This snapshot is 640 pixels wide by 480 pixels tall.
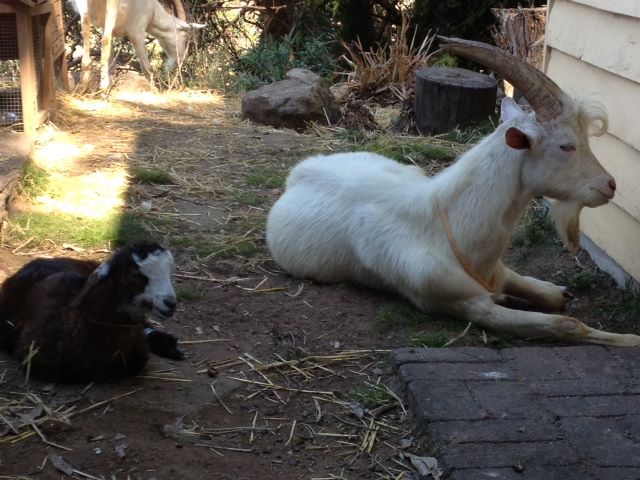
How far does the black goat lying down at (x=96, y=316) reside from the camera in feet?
11.2

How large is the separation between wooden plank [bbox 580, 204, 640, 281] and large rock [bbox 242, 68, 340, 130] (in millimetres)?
4230

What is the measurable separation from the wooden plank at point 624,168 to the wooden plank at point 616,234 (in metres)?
0.08

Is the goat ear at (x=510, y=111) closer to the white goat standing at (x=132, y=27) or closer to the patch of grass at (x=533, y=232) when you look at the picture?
the patch of grass at (x=533, y=232)

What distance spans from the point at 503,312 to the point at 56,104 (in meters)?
6.19

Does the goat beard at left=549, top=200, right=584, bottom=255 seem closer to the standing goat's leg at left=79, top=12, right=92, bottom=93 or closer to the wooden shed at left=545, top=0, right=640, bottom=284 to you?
the wooden shed at left=545, top=0, right=640, bottom=284

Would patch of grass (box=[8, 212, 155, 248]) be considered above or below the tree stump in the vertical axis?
below

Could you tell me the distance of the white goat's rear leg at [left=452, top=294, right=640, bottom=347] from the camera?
13.9ft

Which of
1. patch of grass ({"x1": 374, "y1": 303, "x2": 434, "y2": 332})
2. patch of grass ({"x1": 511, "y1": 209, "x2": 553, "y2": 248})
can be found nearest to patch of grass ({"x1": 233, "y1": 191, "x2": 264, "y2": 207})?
patch of grass ({"x1": 511, "y1": 209, "x2": 553, "y2": 248})

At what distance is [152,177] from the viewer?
6.95m

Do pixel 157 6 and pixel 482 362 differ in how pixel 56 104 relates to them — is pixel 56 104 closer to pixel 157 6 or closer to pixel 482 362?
pixel 157 6

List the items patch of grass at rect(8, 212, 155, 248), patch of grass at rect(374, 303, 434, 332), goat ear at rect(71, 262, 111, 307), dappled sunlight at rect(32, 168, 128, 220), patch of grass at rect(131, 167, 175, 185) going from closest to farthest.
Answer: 1. goat ear at rect(71, 262, 111, 307)
2. patch of grass at rect(374, 303, 434, 332)
3. patch of grass at rect(8, 212, 155, 248)
4. dappled sunlight at rect(32, 168, 128, 220)
5. patch of grass at rect(131, 167, 175, 185)

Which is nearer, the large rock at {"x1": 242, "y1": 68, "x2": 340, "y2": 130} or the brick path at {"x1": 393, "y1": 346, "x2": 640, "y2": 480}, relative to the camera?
the brick path at {"x1": 393, "y1": 346, "x2": 640, "y2": 480}

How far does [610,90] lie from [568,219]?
1319 mm

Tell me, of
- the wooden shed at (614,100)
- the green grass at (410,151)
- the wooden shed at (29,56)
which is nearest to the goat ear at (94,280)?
the wooden shed at (614,100)
